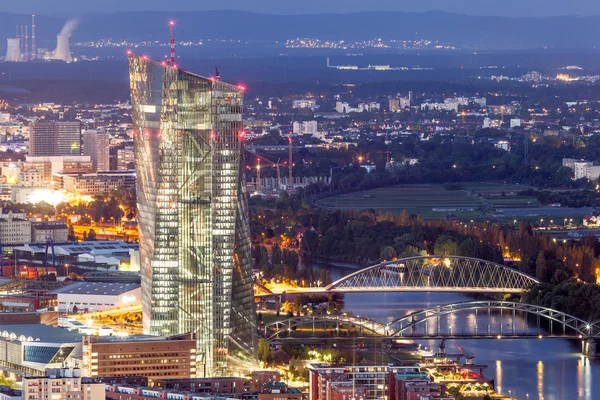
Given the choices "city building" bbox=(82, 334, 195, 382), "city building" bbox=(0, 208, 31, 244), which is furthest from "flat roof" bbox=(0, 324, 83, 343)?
"city building" bbox=(0, 208, 31, 244)

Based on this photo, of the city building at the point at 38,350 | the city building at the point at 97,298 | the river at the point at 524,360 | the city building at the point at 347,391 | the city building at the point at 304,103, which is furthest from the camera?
the city building at the point at 304,103

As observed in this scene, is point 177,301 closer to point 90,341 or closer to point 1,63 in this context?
point 90,341

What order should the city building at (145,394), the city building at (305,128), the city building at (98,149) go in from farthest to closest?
the city building at (305,128)
the city building at (98,149)
the city building at (145,394)

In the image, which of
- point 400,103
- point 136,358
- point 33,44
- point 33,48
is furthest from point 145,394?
point 33,44

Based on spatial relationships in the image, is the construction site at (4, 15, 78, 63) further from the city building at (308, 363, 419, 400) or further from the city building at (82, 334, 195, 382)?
the city building at (308, 363, 419, 400)

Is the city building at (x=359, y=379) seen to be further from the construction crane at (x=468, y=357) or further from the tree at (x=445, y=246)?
the tree at (x=445, y=246)

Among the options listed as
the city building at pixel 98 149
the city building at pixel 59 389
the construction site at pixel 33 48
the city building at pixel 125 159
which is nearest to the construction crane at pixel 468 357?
the city building at pixel 59 389

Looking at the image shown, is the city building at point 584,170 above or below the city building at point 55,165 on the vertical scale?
below

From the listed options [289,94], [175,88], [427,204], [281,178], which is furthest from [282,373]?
[289,94]

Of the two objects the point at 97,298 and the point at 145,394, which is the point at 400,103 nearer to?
the point at 97,298
